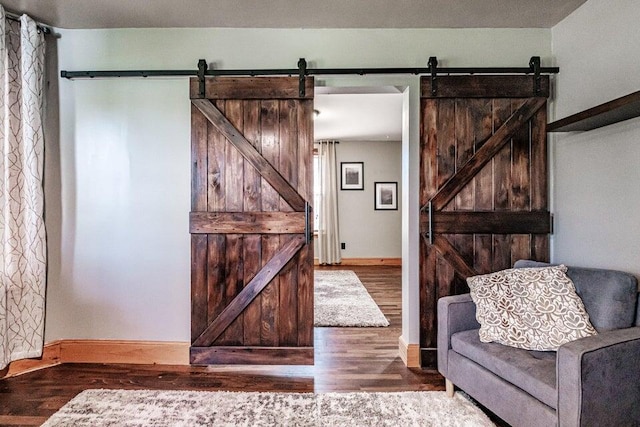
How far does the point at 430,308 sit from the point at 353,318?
128 cm

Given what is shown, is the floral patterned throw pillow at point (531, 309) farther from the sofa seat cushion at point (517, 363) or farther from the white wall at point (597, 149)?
the white wall at point (597, 149)

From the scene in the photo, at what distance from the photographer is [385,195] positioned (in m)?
7.68

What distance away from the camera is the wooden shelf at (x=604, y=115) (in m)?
1.82

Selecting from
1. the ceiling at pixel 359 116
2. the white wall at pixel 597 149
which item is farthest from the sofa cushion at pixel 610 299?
the ceiling at pixel 359 116

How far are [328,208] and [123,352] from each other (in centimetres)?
509

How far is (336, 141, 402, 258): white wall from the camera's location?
7621 mm

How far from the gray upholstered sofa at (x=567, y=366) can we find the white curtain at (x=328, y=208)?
5185 mm

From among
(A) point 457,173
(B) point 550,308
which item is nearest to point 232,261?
(A) point 457,173

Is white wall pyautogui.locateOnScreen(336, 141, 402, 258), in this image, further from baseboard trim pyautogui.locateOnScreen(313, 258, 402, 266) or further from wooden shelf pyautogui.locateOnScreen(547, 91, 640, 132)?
wooden shelf pyautogui.locateOnScreen(547, 91, 640, 132)

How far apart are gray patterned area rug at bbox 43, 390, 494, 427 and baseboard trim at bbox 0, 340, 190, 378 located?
0.45 meters

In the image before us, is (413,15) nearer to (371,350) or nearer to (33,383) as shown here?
(371,350)

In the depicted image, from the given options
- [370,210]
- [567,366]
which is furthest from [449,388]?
[370,210]

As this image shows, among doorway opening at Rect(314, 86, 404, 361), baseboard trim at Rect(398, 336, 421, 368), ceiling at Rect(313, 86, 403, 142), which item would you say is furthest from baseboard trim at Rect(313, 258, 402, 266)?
baseboard trim at Rect(398, 336, 421, 368)

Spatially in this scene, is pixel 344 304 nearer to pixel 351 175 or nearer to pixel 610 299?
pixel 610 299
